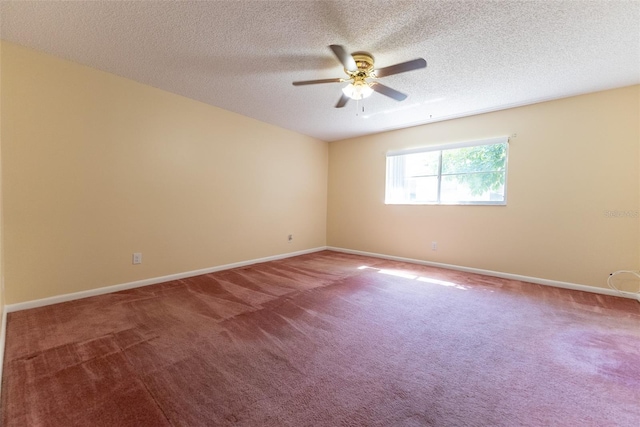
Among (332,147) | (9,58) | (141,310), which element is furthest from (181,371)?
(332,147)

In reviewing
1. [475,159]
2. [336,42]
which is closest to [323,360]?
[336,42]

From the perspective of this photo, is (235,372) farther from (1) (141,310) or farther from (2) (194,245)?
(2) (194,245)

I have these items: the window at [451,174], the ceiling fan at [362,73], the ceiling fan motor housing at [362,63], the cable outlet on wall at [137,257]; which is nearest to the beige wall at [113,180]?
the cable outlet on wall at [137,257]

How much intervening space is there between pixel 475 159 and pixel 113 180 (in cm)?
498

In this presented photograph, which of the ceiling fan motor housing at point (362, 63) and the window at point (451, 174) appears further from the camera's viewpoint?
the window at point (451, 174)

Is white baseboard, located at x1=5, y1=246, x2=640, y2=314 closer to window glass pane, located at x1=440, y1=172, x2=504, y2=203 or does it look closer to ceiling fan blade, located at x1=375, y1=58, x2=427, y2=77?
window glass pane, located at x1=440, y1=172, x2=504, y2=203

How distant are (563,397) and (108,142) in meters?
4.39

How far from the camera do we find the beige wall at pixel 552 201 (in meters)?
2.92

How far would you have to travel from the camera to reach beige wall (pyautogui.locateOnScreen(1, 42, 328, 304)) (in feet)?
7.63

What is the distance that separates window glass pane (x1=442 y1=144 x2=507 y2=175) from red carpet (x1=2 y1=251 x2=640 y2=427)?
1.92 meters

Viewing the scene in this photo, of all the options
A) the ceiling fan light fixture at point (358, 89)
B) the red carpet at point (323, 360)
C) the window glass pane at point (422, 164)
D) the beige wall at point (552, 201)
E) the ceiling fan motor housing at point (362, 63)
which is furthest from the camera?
the window glass pane at point (422, 164)

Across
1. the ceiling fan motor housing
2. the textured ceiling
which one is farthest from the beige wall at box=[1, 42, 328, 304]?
the ceiling fan motor housing

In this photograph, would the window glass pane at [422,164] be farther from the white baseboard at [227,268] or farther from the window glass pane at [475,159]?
the white baseboard at [227,268]

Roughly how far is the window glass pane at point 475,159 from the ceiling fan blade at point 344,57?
2.72 meters
